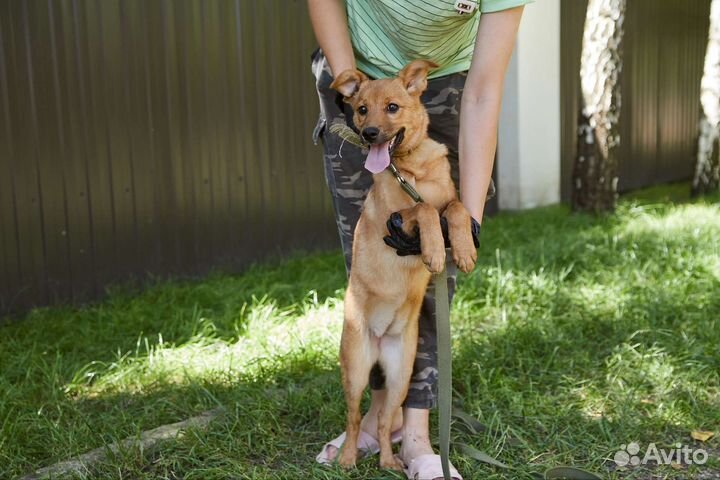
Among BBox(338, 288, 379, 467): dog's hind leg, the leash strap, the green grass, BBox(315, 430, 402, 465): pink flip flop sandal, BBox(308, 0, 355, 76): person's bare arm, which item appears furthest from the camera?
the green grass

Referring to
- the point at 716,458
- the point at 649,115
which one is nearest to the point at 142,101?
the point at 716,458

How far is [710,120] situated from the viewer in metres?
8.80

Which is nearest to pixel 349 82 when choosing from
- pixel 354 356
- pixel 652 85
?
pixel 354 356

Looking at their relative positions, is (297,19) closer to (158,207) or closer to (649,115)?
(158,207)

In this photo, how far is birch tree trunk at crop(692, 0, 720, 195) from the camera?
8.55 metres

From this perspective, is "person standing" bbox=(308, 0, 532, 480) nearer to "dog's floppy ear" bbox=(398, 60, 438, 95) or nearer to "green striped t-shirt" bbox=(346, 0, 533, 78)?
"green striped t-shirt" bbox=(346, 0, 533, 78)

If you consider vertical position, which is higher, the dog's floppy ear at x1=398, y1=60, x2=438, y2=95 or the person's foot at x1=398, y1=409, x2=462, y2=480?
the dog's floppy ear at x1=398, y1=60, x2=438, y2=95

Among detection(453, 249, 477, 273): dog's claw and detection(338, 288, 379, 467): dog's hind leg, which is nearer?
detection(453, 249, 477, 273): dog's claw

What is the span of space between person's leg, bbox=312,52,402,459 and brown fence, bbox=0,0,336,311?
2.63 m

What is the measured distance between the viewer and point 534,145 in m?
8.82

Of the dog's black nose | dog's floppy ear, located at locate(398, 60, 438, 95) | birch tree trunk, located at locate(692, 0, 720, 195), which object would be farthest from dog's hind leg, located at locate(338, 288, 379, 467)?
birch tree trunk, located at locate(692, 0, 720, 195)

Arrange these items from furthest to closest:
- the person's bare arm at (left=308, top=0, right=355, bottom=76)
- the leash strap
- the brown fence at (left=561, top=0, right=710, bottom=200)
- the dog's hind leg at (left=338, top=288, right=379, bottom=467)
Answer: the brown fence at (left=561, top=0, right=710, bottom=200)
the dog's hind leg at (left=338, top=288, right=379, bottom=467)
the person's bare arm at (left=308, top=0, right=355, bottom=76)
the leash strap

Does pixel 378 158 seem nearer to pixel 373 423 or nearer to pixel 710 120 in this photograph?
pixel 373 423

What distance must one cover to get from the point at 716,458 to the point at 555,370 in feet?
3.01
